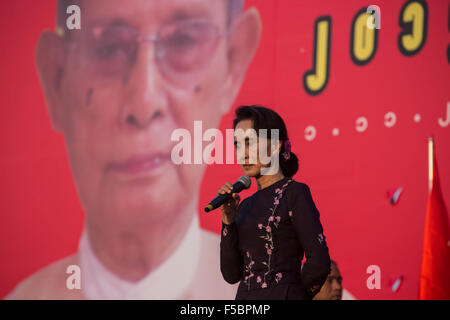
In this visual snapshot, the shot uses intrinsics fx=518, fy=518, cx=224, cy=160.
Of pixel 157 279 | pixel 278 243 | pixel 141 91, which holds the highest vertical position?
pixel 141 91

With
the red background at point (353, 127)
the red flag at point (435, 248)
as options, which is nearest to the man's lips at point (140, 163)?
the red background at point (353, 127)

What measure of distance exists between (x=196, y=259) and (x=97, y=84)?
116cm

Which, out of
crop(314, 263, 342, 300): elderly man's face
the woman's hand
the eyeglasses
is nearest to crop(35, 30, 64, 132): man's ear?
the eyeglasses

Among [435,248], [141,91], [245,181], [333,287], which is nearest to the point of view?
[245,181]

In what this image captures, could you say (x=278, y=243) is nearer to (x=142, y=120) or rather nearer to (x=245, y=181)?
(x=245, y=181)

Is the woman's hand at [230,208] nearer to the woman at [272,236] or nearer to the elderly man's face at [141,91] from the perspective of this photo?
the woman at [272,236]

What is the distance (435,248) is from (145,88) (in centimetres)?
192

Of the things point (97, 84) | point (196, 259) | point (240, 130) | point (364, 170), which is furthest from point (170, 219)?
point (240, 130)

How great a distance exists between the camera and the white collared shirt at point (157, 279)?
2965mm

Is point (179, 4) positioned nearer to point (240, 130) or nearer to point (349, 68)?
point (349, 68)

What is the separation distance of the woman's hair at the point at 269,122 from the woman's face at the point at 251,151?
0.07 feet

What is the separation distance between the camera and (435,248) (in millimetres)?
3033

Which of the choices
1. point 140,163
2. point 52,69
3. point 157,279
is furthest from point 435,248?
point 52,69

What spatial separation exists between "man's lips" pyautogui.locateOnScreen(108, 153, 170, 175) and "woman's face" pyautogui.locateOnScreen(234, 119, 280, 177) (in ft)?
4.76
